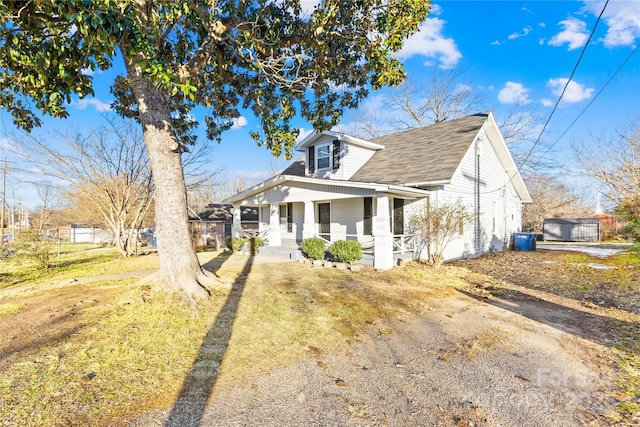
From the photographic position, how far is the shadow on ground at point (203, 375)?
9.23 feet

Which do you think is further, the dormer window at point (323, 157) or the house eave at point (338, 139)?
the dormer window at point (323, 157)

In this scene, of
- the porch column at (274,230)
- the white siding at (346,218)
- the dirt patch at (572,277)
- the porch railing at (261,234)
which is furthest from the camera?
the porch railing at (261,234)

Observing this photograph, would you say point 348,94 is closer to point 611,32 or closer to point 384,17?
point 384,17

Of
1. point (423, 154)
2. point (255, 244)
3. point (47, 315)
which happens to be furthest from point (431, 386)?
point (255, 244)

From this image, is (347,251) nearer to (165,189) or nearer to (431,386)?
(165,189)

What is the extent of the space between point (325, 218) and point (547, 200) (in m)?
29.1

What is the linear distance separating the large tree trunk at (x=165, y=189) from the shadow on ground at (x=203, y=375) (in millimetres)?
1412

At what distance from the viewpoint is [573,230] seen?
963 inches

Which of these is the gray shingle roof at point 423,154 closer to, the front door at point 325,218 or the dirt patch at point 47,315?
the front door at point 325,218

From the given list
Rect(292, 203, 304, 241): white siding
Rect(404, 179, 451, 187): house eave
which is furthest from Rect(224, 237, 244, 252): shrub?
Rect(404, 179, 451, 187): house eave

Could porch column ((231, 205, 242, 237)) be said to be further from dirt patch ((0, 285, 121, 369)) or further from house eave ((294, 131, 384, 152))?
dirt patch ((0, 285, 121, 369))

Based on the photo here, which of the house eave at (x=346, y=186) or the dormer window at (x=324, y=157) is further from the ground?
the dormer window at (x=324, y=157)

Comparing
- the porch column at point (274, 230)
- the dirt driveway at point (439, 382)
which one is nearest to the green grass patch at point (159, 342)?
the dirt driveway at point (439, 382)

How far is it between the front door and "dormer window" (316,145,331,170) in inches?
75.7
